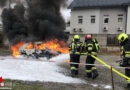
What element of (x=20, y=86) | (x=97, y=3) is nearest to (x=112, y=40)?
(x=97, y=3)

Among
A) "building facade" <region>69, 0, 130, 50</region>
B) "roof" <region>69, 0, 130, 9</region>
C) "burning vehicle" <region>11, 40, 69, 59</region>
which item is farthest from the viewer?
"building facade" <region>69, 0, 130, 50</region>

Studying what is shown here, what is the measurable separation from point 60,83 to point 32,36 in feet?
19.7

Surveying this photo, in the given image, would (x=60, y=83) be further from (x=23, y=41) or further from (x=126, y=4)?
(x=126, y=4)

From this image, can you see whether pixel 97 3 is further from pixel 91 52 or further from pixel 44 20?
pixel 91 52

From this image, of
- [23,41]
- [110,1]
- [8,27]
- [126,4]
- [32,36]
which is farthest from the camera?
[110,1]

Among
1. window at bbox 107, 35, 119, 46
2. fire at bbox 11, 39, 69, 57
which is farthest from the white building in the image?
fire at bbox 11, 39, 69, 57

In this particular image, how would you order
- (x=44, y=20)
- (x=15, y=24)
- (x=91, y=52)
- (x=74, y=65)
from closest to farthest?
(x=91, y=52), (x=74, y=65), (x=44, y=20), (x=15, y=24)

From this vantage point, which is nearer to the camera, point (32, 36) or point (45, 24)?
point (45, 24)

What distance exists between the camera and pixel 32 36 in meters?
9.74

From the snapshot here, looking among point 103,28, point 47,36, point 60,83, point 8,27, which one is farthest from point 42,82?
point 103,28

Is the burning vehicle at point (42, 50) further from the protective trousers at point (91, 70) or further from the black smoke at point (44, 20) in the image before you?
the protective trousers at point (91, 70)

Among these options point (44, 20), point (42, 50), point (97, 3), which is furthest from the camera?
point (97, 3)

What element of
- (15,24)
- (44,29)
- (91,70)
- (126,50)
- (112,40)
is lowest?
(91,70)

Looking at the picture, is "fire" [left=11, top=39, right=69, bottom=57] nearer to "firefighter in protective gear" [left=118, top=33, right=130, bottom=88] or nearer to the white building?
"firefighter in protective gear" [left=118, top=33, right=130, bottom=88]
